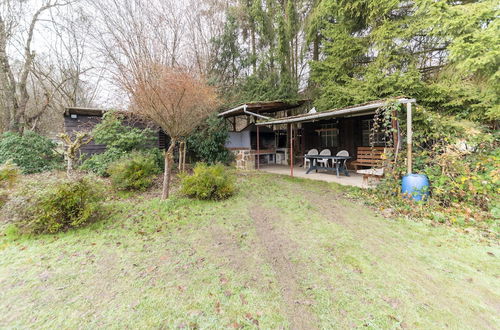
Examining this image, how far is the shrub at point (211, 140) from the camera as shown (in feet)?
30.2

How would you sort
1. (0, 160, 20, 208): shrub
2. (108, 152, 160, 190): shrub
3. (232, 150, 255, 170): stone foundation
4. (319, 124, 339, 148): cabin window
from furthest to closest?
(232, 150, 255, 170): stone foundation
(319, 124, 339, 148): cabin window
(108, 152, 160, 190): shrub
(0, 160, 20, 208): shrub

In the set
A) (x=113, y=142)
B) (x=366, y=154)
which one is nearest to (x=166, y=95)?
(x=113, y=142)

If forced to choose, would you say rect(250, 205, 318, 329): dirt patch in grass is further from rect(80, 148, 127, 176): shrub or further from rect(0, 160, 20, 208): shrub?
rect(80, 148, 127, 176): shrub

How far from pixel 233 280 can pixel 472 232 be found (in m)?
3.76

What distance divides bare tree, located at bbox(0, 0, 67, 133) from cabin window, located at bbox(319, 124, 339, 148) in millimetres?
13578

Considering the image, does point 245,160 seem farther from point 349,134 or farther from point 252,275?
point 252,275

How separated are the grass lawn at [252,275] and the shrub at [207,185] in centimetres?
109

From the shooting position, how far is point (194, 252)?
2.83 meters

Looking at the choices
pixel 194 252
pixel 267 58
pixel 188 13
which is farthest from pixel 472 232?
pixel 188 13

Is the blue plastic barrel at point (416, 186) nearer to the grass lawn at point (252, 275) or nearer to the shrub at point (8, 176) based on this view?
the grass lawn at point (252, 275)

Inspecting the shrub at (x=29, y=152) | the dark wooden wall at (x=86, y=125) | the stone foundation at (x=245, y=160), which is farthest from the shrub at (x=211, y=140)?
the shrub at (x=29, y=152)

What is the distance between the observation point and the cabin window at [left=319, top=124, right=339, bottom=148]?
9688 millimetres

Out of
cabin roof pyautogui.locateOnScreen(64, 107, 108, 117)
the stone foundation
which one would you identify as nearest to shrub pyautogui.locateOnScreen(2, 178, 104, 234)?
cabin roof pyautogui.locateOnScreen(64, 107, 108, 117)

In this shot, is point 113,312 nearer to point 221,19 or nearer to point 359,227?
point 359,227
